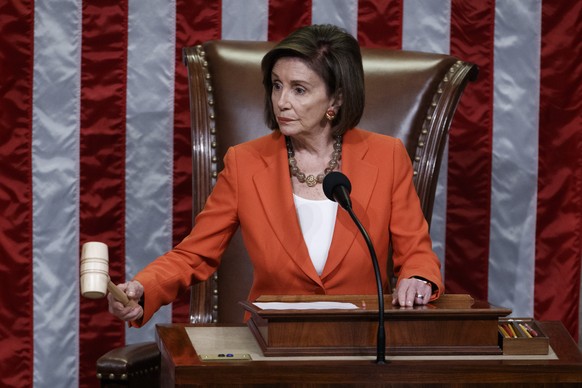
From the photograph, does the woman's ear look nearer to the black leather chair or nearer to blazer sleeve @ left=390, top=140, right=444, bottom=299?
blazer sleeve @ left=390, top=140, right=444, bottom=299

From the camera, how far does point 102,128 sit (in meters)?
3.27

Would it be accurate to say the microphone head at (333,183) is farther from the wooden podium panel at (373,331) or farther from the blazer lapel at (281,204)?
the blazer lapel at (281,204)

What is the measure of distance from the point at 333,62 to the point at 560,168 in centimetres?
122

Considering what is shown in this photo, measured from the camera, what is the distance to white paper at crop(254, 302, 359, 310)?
1906 mm

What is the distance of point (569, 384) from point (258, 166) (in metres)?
1.08

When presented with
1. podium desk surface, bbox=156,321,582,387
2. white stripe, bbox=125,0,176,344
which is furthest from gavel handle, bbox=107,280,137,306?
white stripe, bbox=125,0,176,344

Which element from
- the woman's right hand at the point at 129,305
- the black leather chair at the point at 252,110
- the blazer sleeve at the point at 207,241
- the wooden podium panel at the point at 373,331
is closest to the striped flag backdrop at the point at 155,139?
the black leather chair at the point at 252,110

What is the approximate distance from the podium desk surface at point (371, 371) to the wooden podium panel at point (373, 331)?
3 centimetres

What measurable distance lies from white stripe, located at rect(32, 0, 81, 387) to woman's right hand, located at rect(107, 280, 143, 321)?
1129 millimetres

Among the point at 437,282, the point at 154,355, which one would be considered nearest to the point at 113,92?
the point at 154,355

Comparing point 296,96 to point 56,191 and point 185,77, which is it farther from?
point 56,191

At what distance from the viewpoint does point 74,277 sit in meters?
3.30

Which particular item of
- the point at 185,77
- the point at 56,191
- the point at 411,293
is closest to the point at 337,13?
the point at 185,77

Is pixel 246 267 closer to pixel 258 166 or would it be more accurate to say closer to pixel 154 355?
pixel 258 166
